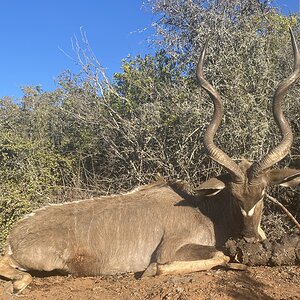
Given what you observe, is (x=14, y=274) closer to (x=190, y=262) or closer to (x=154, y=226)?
(x=154, y=226)

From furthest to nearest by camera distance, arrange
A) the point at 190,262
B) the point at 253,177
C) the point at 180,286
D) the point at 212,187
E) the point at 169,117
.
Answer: the point at 169,117 → the point at 212,187 → the point at 253,177 → the point at 190,262 → the point at 180,286

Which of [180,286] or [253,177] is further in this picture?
[253,177]

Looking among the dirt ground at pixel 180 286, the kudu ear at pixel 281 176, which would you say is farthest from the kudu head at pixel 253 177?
the dirt ground at pixel 180 286

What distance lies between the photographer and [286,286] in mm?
4137

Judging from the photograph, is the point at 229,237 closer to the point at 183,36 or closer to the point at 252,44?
the point at 252,44

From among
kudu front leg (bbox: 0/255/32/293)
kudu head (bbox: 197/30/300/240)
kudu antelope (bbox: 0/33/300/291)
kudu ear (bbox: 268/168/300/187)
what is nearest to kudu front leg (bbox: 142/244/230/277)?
kudu antelope (bbox: 0/33/300/291)

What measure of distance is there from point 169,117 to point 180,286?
3.72 m

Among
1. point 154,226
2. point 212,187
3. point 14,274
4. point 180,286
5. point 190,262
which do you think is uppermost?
point 212,187

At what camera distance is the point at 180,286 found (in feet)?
13.8

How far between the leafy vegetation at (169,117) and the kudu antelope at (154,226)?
4.27ft

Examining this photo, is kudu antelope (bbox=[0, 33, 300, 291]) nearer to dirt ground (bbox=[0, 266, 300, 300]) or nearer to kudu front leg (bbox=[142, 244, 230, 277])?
kudu front leg (bbox=[142, 244, 230, 277])

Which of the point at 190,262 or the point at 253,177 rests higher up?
the point at 253,177

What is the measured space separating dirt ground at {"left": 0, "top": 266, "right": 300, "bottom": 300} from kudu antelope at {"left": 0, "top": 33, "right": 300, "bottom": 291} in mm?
209

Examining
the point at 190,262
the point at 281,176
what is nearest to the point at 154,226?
the point at 190,262
